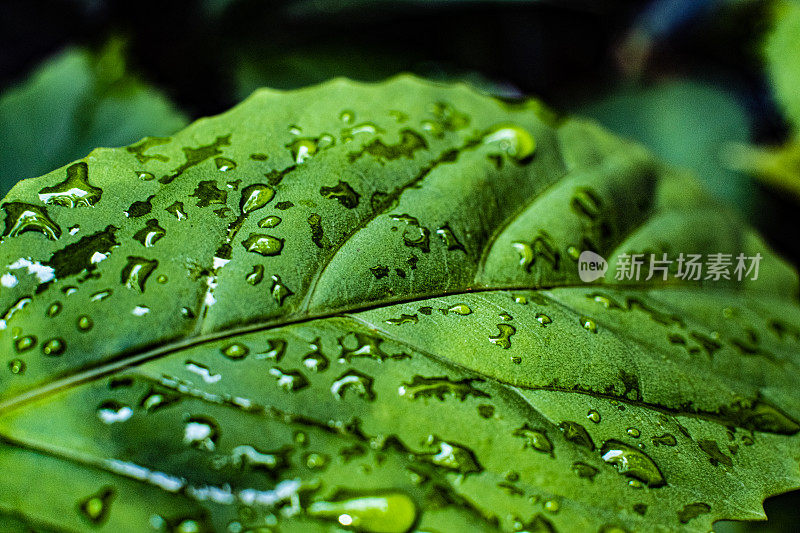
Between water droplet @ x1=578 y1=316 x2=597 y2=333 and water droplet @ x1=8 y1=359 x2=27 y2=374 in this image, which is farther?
water droplet @ x1=578 y1=316 x2=597 y2=333

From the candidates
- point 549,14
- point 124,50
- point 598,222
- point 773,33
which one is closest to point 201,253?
point 598,222

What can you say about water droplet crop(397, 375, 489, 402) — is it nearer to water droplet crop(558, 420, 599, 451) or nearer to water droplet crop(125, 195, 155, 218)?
water droplet crop(558, 420, 599, 451)

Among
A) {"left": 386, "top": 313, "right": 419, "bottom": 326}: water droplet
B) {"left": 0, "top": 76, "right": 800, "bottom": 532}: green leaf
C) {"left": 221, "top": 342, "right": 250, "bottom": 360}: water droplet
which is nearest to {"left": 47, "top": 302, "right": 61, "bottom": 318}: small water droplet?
{"left": 0, "top": 76, "right": 800, "bottom": 532}: green leaf

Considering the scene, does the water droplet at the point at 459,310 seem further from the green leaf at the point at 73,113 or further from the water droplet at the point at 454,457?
the green leaf at the point at 73,113

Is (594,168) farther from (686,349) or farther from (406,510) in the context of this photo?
(406,510)

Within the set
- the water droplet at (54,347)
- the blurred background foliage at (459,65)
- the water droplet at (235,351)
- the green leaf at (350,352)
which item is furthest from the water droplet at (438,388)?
the blurred background foliage at (459,65)
